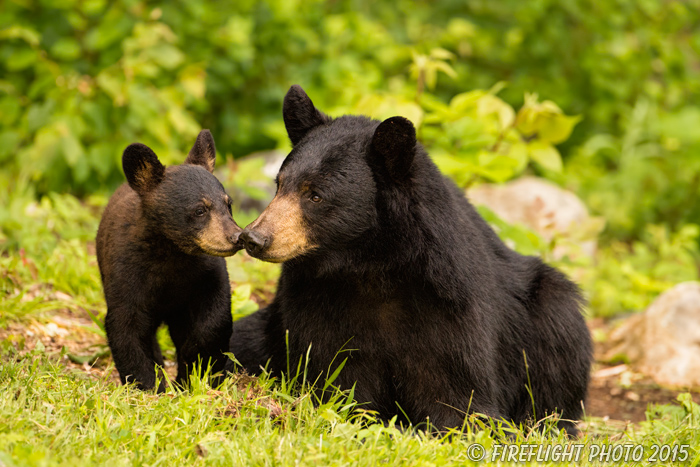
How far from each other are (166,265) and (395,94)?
4084 millimetres

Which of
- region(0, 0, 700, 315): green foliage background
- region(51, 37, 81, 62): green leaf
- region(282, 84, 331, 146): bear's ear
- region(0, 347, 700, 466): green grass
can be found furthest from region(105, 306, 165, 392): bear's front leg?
region(51, 37, 81, 62): green leaf

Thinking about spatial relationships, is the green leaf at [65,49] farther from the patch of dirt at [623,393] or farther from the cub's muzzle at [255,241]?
the patch of dirt at [623,393]

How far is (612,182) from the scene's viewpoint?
9.46 meters

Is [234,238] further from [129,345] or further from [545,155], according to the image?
[545,155]

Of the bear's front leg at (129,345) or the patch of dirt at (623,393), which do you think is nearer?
the bear's front leg at (129,345)

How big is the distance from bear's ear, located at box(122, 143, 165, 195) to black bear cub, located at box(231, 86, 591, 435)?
63 centimetres

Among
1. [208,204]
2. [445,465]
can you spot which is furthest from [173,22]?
[445,465]

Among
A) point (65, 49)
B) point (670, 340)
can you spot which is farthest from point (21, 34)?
point (670, 340)

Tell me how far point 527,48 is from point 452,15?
156 cm

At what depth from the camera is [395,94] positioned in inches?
280

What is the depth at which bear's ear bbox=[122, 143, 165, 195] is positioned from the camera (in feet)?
11.4

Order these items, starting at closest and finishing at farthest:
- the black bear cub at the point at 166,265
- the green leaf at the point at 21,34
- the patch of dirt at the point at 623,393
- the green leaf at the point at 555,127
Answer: the black bear cub at the point at 166,265 → the patch of dirt at the point at 623,393 → the green leaf at the point at 555,127 → the green leaf at the point at 21,34

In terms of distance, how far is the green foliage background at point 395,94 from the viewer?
19.9ft

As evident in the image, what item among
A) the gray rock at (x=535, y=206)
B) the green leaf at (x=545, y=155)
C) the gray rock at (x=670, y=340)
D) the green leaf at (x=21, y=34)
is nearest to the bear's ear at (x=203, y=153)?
the green leaf at (x=545, y=155)
